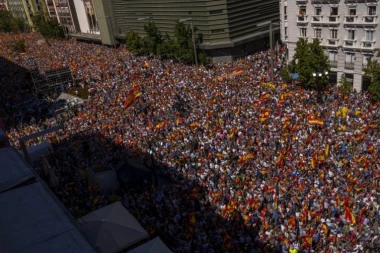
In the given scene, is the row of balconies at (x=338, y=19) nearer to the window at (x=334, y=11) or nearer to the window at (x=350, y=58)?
the window at (x=334, y=11)

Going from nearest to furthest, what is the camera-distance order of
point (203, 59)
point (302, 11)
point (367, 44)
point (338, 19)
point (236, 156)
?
point (236, 156), point (367, 44), point (338, 19), point (302, 11), point (203, 59)

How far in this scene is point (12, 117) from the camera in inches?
1451

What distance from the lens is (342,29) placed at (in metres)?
31.5

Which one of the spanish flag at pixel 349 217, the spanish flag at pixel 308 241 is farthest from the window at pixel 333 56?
the spanish flag at pixel 308 241

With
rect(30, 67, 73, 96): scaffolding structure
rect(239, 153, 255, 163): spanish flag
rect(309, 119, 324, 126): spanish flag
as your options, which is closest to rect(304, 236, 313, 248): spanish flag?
rect(239, 153, 255, 163): spanish flag

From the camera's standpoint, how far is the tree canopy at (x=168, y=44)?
145ft

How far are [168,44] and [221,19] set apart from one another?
723cm

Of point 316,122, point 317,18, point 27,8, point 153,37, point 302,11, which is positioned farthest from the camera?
point 27,8

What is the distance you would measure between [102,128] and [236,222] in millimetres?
15985

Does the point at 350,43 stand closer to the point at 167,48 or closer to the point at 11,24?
the point at 167,48

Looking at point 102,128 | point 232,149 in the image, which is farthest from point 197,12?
point 232,149

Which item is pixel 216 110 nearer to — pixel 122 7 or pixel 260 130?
pixel 260 130

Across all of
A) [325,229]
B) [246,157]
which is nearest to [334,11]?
[246,157]

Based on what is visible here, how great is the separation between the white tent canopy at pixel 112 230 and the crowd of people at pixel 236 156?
1.50 meters
